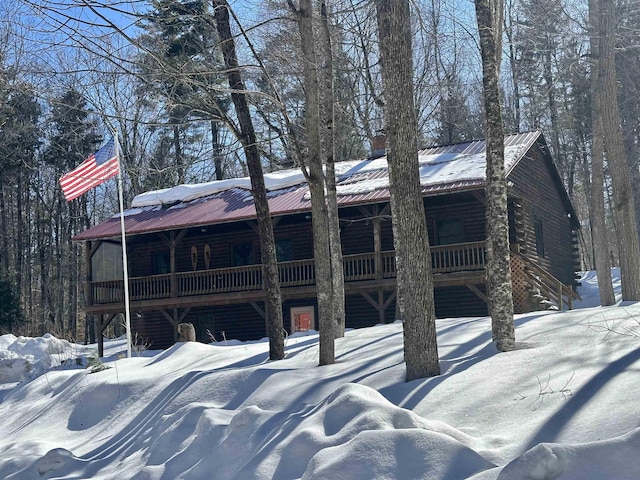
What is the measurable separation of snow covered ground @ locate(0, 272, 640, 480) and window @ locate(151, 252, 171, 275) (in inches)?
620

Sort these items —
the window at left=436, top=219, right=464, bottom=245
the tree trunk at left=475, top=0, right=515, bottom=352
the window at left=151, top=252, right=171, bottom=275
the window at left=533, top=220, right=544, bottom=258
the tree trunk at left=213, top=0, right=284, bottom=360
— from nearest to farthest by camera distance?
the tree trunk at left=475, top=0, right=515, bottom=352, the tree trunk at left=213, top=0, right=284, bottom=360, the window at left=436, top=219, right=464, bottom=245, the window at left=533, top=220, right=544, bottom=258, the window at left=151, top=252, right=171, bottom=275

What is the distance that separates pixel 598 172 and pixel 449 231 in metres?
6.74

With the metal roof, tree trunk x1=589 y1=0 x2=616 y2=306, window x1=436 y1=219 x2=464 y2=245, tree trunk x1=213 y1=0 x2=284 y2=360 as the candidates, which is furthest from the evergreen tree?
tree trunk x1=589 y1=0 x2=616 y2=306

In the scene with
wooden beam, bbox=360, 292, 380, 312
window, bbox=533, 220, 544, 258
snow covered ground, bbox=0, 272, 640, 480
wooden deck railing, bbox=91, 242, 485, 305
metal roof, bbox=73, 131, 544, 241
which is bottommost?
→ snow covered ground, bbox=0, 272, 640, 480

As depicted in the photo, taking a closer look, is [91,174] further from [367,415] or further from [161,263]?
[367,415]

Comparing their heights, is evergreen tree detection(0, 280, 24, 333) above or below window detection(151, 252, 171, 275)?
below

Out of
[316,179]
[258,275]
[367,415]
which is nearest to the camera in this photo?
[367,415]

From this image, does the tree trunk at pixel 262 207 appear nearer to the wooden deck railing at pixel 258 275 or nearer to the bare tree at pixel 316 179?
the bare tree at pixel 316 179

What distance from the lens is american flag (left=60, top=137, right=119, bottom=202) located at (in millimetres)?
19250

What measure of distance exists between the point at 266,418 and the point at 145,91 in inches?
248

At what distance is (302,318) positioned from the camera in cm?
2650

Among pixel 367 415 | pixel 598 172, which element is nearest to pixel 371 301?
pixel 598 172

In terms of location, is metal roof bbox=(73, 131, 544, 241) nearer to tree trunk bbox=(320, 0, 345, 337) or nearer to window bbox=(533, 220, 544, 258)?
window bbox=(533, 220, 544, 258)

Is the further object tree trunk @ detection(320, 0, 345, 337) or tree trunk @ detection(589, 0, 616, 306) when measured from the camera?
tree trunk @ detection(589, 0, 616, 306)
